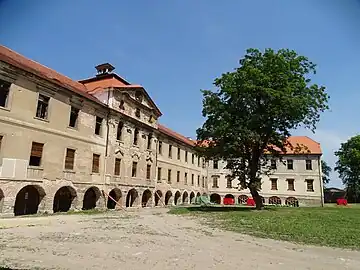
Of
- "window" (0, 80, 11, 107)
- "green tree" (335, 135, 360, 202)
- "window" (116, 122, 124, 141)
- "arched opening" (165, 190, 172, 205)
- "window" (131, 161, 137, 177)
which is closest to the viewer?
"window" (0, 80, 11, 107)

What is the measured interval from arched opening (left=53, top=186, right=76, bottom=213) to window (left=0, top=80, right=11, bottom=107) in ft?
23.6

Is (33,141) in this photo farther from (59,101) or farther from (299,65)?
(299,65)

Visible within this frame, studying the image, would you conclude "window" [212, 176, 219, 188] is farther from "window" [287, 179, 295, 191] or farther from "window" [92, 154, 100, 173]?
"window" [92, 154, 100, 173]

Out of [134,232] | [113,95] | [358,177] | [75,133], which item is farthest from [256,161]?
[358,177]

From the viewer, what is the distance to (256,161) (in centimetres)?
2842

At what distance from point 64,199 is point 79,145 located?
4.06 meters

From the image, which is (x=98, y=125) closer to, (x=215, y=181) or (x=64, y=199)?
(x=64, y=199)

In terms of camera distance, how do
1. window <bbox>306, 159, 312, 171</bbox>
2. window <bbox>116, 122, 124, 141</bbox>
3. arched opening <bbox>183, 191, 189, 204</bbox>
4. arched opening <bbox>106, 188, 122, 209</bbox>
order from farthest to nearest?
window <bbox>306, 159, 312, 171</bbox>, arched opening <bbox>183, 191, 189, 204</bbox>, window <bbox>116, 122, 124, 141</bbox>, arched opening <bbox>106, 188, 122, 209</bbox>

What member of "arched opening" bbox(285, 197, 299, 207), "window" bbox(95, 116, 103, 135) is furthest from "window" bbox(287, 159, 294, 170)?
"window" bbox(95, 116, 103, 135)

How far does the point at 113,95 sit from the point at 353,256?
22.4 meters

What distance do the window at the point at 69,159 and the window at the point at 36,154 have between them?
2.32 meters

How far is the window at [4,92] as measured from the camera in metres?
18.0

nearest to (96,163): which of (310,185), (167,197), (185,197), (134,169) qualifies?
(134,169)

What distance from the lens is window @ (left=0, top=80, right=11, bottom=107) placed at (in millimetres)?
17969
